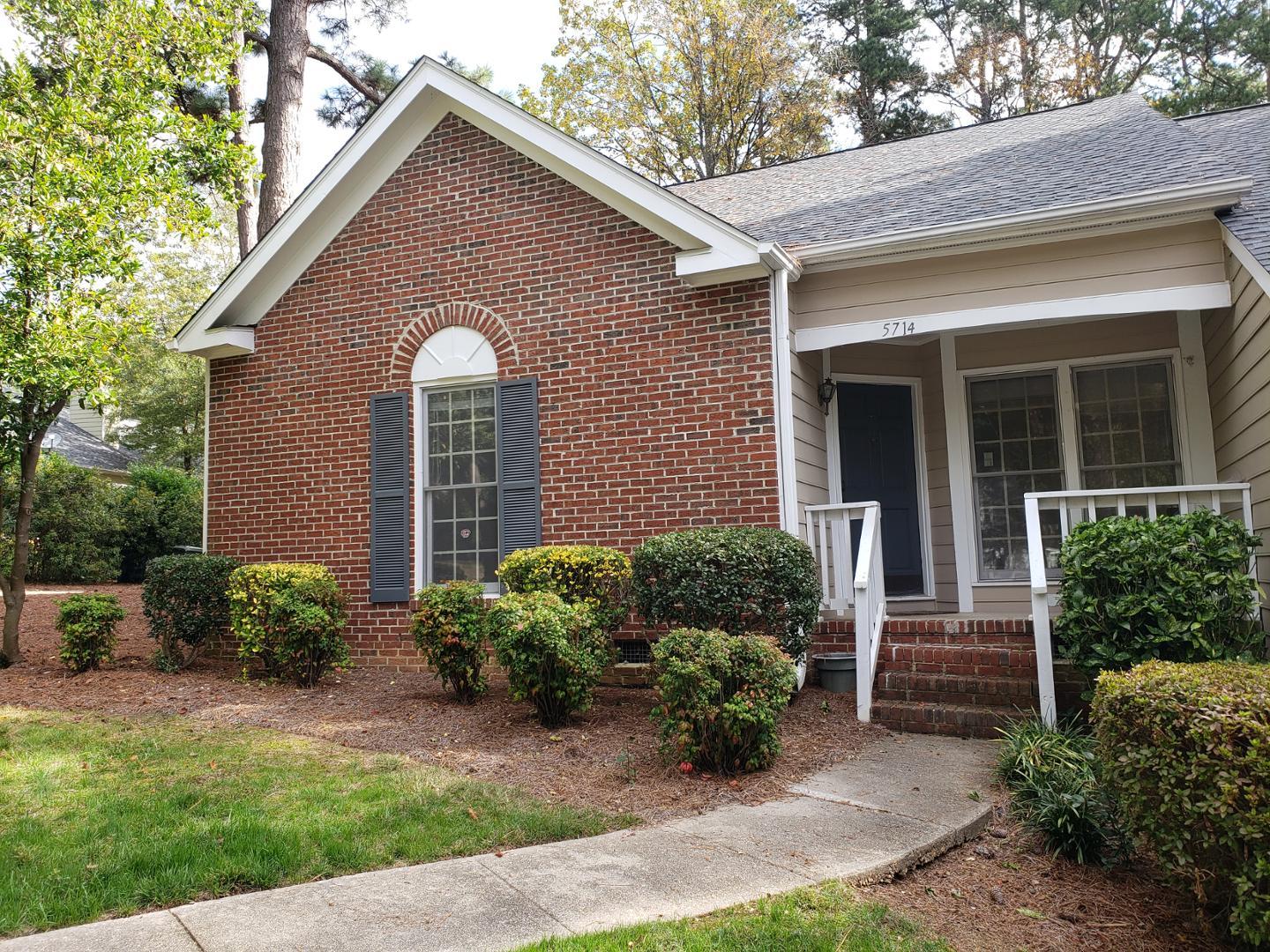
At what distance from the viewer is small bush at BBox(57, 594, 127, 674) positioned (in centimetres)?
862

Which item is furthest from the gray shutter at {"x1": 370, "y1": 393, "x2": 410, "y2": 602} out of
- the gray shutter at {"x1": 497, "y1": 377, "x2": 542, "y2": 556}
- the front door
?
the front door

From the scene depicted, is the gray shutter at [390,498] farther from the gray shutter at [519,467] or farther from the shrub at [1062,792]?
the shrub at [1062,792]

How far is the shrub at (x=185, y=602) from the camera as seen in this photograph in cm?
881

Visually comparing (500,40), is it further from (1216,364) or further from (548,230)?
(1216,364)

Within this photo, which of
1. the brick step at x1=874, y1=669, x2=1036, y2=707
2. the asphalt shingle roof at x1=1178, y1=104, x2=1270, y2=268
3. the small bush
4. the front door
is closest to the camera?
the brick step at x1=874, y1=669, x2=1036, y2=707

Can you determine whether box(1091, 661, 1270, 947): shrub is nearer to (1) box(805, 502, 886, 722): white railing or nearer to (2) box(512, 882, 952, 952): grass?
(2) box(512, 882, 952, 952): grass

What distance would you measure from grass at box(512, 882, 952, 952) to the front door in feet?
18.8

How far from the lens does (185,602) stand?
8805 mm

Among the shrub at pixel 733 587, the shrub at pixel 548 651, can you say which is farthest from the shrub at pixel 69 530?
the shrub at pixel 733 587

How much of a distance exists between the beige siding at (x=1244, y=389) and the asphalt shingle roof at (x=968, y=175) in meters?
1.02

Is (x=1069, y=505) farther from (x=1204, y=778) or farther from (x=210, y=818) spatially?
(x=210, y=818)

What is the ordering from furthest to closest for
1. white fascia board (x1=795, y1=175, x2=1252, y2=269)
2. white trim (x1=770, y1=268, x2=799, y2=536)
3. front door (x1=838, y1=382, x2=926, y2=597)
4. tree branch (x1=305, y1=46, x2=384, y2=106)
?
1. tree branch (x1=305, y1=46, x2=384, y2=106)
2. front door (x1=838, y1=382, x2=926, y2=597)
3. white trim (x1=770, y1=268, x2=799, y2=536)
4. white fascia board (x1=795, y1=175, x2=1252, y2=269)

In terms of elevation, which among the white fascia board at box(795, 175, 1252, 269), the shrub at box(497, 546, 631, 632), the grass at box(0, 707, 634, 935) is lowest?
the grass at box(0, 707, 634, 935)

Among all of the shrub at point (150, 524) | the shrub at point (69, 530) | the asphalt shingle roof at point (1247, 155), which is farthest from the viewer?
the shrub at point (150, 524)
